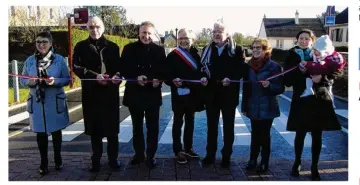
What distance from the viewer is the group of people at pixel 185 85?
15.1 feet

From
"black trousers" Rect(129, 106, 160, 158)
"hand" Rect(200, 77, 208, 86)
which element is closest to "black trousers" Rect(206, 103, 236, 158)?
"hand" Rect(200, 77, 208, 86)

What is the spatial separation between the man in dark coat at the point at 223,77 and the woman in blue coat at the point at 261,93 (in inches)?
6.4

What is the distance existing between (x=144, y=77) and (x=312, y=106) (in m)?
2.23

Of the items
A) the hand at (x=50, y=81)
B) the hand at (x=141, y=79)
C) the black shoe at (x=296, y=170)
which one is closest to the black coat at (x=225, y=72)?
the hand at (x=141, y=79)

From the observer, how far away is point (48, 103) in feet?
15.6

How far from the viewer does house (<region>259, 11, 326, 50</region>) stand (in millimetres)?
57250

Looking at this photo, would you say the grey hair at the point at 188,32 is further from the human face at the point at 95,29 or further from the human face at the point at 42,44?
the human face at the point at 42,44

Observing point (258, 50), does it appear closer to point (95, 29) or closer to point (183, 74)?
point (183, 74)

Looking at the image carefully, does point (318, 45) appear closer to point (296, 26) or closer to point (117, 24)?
point (117, 24)

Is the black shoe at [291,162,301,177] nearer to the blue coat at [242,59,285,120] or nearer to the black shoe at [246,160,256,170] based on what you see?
the black shoe at [246,160,256,170]

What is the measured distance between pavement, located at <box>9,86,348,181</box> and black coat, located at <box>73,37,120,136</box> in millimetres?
651

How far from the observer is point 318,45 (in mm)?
4512

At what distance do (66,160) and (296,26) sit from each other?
201 ft

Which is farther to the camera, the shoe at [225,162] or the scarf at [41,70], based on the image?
the shoe at [225,162]
